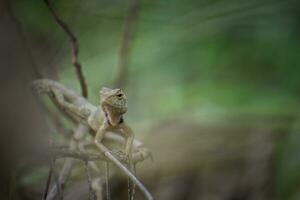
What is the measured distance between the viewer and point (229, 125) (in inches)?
83.4

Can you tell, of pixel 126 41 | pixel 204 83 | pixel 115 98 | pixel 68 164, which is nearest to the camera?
pixel 115 98

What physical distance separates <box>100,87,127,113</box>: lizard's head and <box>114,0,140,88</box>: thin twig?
0.94 metres

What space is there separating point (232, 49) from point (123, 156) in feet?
4.81

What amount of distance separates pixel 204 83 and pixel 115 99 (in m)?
1.44

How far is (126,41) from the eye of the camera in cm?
179

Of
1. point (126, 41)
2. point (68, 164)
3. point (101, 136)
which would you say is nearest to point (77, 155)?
point (101, 136)

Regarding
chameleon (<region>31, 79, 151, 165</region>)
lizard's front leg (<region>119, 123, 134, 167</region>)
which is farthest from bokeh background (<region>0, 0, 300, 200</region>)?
lizard's front leg (<region>119, 123, 134, 167</region>)

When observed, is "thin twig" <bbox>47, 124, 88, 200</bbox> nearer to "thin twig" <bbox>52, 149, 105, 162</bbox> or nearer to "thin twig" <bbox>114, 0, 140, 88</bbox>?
"thin twig" <bbox>52, 149, 105, 162</bbox>

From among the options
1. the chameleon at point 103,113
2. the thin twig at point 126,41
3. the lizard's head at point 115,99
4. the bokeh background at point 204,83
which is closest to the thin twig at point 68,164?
the chameleon at point 103,113

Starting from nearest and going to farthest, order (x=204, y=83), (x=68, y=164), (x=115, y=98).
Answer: (x=115, y=98) → (x=68, y=164) → (x=204, y=83)

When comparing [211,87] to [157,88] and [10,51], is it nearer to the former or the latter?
[157,88]

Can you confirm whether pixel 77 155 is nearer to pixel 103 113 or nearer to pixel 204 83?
pixel 103 113

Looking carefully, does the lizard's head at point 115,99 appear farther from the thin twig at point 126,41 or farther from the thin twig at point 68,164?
the thin twig at point 126,41

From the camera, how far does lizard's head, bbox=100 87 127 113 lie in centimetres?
78
